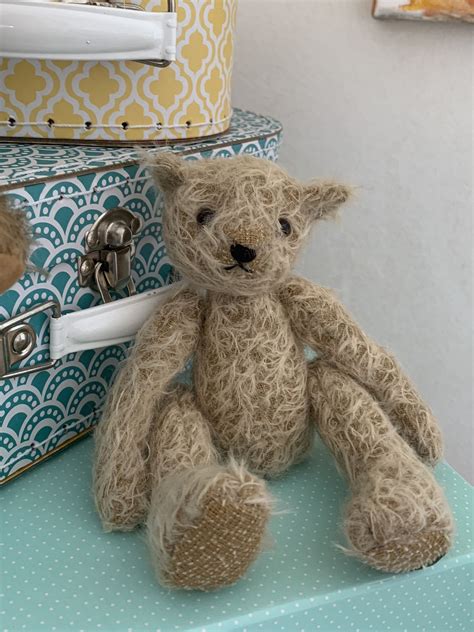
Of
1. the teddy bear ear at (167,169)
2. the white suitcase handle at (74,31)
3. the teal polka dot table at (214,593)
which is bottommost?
the teal polka dot table at (214,593)

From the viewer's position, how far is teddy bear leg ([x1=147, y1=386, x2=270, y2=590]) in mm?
437

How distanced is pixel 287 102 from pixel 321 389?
438 millimetres

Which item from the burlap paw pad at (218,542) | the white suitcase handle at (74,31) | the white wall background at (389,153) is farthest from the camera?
the white wall background at (389,153)

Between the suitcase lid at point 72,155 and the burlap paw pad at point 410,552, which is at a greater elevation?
the suitcase lid at point 72,155

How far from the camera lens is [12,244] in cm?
48

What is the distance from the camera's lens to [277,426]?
56cm

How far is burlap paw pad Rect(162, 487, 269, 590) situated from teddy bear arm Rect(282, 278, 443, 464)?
0.56ft

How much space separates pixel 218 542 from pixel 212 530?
0.03 feet

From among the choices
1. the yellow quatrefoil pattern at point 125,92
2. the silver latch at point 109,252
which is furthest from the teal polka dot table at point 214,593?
the yellow quatrefoil pattern at point 125,92

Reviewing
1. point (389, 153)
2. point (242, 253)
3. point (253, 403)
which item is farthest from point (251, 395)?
point (389, 153)

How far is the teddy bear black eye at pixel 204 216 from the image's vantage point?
523 millimetres

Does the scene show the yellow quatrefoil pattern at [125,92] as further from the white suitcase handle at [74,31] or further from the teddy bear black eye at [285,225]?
the teddy bear black eye at [285,225]

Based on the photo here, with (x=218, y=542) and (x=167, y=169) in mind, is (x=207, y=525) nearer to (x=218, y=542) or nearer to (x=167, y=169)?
(x=218, y=542)

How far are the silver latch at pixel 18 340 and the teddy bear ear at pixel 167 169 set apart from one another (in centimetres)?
12
